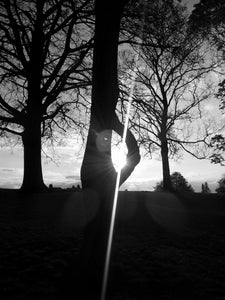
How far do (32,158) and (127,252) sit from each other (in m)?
12.5

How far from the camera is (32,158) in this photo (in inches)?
754

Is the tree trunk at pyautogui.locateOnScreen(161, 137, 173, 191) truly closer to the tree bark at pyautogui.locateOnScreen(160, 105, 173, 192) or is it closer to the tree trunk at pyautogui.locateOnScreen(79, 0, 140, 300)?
the tree bark at pyautogui.locateOnScreen(160, 105, 173, 192)

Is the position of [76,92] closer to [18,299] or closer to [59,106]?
[59,106]

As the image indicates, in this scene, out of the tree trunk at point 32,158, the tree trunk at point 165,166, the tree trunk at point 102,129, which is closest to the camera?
the tree trunk at point 102,129

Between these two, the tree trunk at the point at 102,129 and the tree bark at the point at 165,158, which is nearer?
the tree trunk at the point at 102,129

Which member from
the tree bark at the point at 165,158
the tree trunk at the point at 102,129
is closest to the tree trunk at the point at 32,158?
the tree bark at the point at 165,158

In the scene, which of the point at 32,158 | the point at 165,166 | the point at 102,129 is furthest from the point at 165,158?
the point at 102,129

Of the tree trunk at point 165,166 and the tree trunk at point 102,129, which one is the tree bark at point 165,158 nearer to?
the tree trunk at point 165,166

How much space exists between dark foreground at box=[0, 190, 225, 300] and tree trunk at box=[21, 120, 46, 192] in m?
4.81

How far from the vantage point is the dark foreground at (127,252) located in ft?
18.1

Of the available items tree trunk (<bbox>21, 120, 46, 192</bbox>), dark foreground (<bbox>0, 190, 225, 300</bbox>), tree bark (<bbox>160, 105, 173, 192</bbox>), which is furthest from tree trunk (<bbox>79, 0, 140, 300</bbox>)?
tree bark (<bbox>160, 105, 173, 192</bbox>)

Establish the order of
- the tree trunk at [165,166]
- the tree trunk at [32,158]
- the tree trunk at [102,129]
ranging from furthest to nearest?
the tree trunk at [165,166], the tree trunk at [32,158], the tree trunk at [102,129]

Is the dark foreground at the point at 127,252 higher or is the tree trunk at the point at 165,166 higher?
the tree trunk at the point at 165,166

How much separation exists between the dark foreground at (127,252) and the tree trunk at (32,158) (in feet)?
15.8
